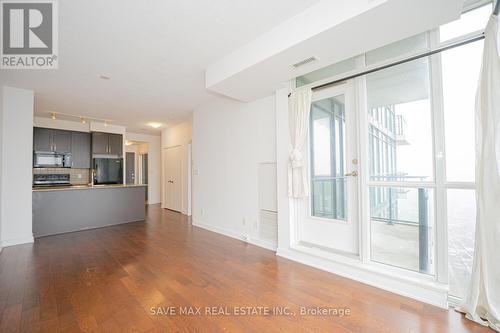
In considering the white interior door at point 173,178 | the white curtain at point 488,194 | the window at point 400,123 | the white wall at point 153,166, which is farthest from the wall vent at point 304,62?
the white wall at point 153,166

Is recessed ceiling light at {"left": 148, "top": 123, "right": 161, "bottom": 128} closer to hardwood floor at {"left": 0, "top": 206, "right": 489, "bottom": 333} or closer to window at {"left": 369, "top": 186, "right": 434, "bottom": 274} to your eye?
hardwood floor at {"left": 0, "top": 206, "right": 489, "bottom": 333}

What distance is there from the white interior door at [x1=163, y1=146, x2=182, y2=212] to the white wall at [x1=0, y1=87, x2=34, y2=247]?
3375 millimetres

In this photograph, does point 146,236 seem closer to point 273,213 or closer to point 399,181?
point 273,213

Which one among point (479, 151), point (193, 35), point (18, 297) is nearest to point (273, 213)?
point (479, 151)

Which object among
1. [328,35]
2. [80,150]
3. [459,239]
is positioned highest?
[328,35]

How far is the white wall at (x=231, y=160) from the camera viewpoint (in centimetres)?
379

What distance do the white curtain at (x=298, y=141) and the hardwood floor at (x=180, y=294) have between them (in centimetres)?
106

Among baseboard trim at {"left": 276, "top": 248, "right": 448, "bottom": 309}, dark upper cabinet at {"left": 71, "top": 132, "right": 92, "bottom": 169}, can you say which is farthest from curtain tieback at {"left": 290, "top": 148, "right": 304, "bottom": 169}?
dark upper cabinet at {"left": 71, "top": 132, "right": 92, "bottom": 169}

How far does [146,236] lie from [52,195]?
7.13 feet

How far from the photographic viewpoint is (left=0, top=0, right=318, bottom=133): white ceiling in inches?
80.9

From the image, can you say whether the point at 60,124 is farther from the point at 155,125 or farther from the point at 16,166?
the point at 16,166

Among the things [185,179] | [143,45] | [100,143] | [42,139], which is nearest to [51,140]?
[42,139]

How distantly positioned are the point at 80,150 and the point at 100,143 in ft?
1.74

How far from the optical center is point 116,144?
22.2 feet
